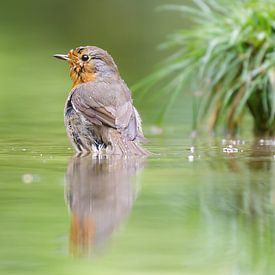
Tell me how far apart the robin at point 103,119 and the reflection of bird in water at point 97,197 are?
1.03 ft

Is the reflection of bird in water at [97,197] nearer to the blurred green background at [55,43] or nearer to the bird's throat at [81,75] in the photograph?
the bird's throat at [81,75]

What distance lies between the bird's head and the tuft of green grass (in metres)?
0.94

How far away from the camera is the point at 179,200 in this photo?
5.15m

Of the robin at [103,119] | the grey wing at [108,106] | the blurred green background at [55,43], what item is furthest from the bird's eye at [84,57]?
the blurred green background at [55,43]

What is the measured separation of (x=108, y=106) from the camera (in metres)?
7.63

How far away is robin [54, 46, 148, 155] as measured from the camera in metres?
7.36

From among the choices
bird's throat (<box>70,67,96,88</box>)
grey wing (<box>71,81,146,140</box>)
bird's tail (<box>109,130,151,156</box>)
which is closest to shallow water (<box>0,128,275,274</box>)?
bird's tail (<box>109,130,151,156</box>)

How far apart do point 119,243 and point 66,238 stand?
8.7 inches

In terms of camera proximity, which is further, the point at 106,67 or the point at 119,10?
the point at 119,10

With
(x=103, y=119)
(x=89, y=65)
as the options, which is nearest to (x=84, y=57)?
(x=89, y=65)

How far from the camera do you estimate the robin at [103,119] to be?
24.2 ft

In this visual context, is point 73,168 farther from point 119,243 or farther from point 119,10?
point 119,10

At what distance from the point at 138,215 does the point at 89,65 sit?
370 centimetres

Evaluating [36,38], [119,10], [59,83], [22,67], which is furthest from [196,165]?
[119,10]
